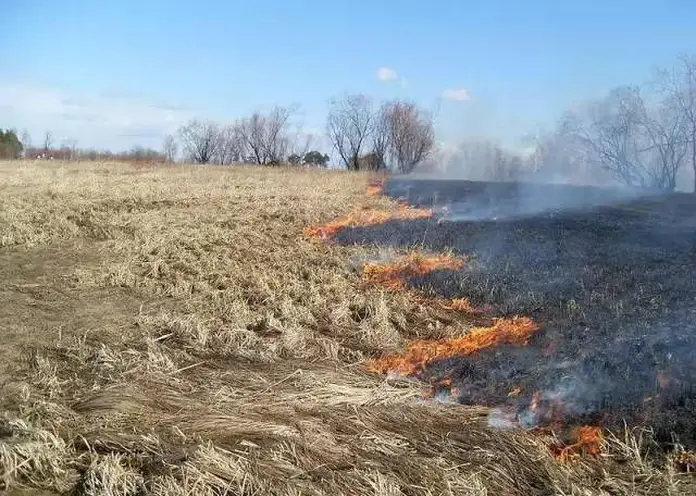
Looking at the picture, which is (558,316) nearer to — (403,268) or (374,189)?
(403,268)

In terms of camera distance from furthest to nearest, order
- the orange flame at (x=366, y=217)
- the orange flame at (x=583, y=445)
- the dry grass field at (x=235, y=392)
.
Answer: the orange flame at (x=366, y=217) < the orange flame at (x=583, y=445) < the dry grass field at (x=235, y=392)

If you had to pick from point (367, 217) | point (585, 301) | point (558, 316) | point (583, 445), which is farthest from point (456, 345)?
point (367, 217)

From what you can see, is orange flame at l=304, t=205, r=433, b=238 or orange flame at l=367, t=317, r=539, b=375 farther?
orange flame at l=304, t=205, r=433, b=238

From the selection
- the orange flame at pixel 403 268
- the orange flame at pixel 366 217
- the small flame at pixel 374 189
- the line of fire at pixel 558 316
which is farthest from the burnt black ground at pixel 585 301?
the small flame at pixel 374 189

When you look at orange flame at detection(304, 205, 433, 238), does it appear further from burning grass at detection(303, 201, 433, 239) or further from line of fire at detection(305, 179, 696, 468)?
line of fire at detection(305, 179, 696, 468)

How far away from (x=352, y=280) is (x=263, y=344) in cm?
261

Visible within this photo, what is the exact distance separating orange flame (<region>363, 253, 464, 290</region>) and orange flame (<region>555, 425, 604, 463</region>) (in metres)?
3.97

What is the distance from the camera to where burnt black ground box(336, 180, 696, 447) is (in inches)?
170

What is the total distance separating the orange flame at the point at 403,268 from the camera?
26.7 ft

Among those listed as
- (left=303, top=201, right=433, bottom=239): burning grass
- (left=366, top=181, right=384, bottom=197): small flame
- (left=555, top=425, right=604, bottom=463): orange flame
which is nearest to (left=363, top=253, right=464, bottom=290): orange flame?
(left=303, top=201, right=433, bottom=239): burning grass

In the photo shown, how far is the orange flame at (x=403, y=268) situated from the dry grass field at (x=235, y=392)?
260mm

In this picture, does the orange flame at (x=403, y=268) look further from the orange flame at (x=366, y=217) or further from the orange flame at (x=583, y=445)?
the orange flame at (x=583, y=445)

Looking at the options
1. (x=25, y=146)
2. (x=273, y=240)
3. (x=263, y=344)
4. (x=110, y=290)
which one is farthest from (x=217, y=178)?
(x=25, y=146)

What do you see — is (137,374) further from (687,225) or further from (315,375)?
(687,225)
